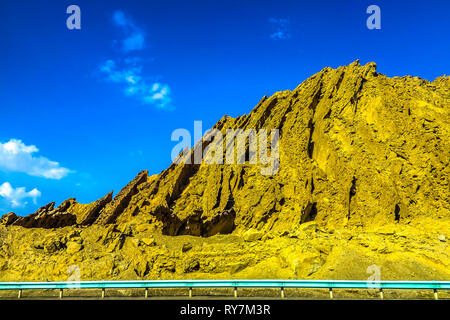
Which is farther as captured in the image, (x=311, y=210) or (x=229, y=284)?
(x=311, y=210)

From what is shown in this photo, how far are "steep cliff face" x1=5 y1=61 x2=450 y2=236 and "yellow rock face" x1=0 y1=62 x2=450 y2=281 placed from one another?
126mm

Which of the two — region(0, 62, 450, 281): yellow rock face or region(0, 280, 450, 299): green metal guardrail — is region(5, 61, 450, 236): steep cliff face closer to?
region(0, 62, 450, 281): yellow rock face

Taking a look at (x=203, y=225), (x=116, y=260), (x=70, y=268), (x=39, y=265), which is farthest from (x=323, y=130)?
(x=39, y=265)

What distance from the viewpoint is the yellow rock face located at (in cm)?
2752

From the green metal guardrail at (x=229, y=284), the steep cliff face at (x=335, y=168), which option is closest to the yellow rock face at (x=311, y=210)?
the steep cliff face at (x=335, y=168)

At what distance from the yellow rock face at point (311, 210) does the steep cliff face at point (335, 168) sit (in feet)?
0.41

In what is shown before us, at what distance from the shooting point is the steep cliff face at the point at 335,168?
1262 inches

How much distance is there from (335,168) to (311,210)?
540cm

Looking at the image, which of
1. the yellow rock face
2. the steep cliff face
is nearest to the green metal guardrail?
the yellow rock face

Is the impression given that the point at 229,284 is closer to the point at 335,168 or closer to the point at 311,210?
the point at 311,210

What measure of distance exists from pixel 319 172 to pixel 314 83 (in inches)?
523

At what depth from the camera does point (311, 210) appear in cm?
3397

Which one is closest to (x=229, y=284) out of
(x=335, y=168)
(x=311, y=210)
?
(x=311, y=210)

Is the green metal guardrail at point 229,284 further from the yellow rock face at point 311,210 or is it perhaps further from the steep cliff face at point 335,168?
the steep cliff face at point 335,168
